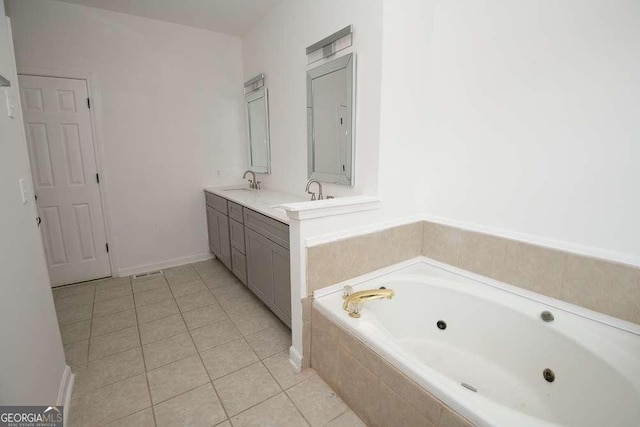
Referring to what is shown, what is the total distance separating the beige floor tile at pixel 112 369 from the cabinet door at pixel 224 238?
1173 millimetres

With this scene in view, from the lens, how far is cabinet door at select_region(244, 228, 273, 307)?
2.17m

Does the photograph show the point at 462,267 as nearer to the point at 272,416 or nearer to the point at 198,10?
the point at 272,416

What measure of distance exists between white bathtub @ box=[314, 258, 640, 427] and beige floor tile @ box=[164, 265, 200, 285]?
6.24ft

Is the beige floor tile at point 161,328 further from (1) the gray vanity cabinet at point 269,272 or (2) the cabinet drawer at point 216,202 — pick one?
(2) the cabinet drawer at point 216,202

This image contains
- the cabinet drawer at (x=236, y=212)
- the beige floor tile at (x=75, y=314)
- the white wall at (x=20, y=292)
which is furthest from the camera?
the cabinet drawer at (x=236, y=212)

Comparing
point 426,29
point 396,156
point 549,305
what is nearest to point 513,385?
point 549,305

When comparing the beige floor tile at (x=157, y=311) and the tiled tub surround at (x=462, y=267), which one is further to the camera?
the beige floor tile at (x=157, y=311)

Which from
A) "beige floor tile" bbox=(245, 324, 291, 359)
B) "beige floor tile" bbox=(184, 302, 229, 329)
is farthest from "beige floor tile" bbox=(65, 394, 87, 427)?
"beige floor tile" bbox=(245, 324, 291, 359)

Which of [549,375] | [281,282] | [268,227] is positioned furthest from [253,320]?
[549,375]

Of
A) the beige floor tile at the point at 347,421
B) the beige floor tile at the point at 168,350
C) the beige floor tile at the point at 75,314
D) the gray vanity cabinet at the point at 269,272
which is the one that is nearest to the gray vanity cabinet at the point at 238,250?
the gray vanity cabinet at the point at 269,272

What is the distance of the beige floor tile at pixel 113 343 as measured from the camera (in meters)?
1.93

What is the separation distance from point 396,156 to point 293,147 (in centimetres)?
109

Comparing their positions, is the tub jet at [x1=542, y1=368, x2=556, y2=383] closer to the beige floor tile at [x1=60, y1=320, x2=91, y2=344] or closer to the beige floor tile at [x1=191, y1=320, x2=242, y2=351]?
the beige floor tile at [x1=191, y1=320, x2=242, y2=351]

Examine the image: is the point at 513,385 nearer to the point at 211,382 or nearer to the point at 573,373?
the point at 573,373
